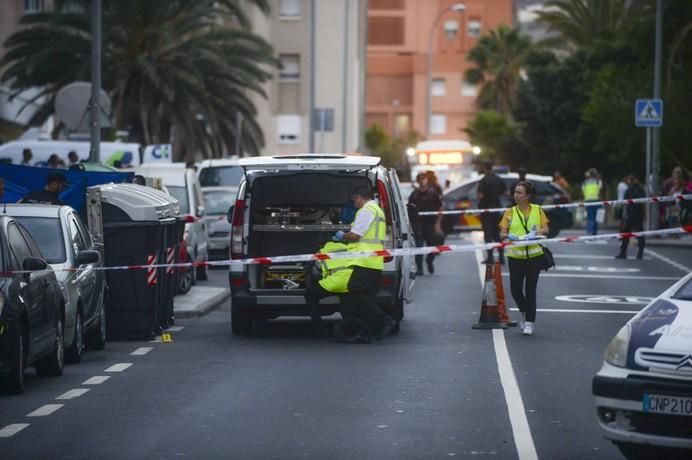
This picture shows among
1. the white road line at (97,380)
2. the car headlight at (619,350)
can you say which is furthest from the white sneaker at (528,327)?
the car headlight at (619,350)

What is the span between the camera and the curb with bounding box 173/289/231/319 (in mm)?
20562

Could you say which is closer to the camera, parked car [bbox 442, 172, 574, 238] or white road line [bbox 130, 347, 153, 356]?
white road line [bbox 130, 347, 153, 356]

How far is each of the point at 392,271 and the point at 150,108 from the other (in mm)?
28968

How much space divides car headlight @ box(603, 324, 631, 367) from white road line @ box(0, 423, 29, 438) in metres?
3.91

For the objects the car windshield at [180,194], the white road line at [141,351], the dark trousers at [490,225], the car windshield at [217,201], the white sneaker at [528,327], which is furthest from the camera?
the car windshield at [217,201]

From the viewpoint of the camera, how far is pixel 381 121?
4724 inches

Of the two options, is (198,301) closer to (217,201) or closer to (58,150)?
(217,201)

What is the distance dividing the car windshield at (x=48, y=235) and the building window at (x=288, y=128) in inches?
2463

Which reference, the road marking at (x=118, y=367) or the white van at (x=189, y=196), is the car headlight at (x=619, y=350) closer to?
the road marking at (x=118, y=367)

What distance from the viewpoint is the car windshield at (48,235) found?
15245 millimetres

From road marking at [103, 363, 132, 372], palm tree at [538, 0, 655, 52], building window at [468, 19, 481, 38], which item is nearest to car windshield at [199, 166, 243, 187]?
road marking at [103, 363, 132, 372]

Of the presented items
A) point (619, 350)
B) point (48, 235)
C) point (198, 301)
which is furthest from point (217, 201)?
point (619, 350)

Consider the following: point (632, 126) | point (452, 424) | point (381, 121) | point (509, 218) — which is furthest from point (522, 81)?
point (452, 424)

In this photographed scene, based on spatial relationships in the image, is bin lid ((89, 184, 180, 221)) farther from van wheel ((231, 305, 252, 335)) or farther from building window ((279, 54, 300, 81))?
building window ((279, 54, 300, 81))
